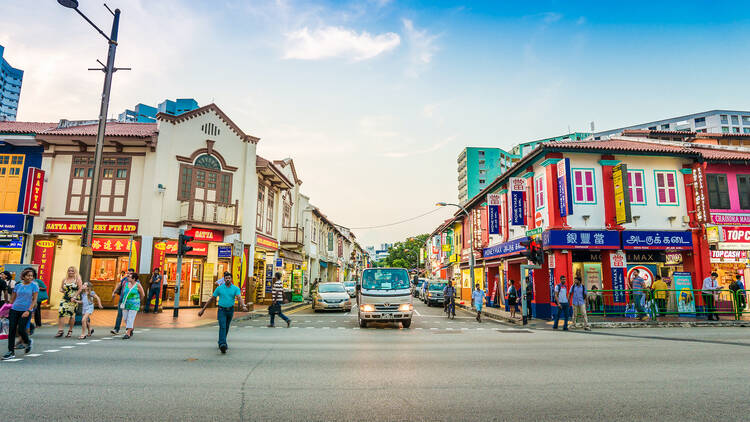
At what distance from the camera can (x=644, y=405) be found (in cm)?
526

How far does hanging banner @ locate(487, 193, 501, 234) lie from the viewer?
2564 centimetres

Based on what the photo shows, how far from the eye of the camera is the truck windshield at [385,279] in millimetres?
16047

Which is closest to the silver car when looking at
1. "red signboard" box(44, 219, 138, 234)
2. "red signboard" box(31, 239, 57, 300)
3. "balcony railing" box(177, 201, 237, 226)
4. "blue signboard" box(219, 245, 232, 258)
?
"blue signboard" box(219, 245, 232, 258)

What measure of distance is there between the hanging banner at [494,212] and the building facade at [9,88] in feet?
555

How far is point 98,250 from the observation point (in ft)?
70.6

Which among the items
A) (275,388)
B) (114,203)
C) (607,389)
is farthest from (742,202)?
(114,203)

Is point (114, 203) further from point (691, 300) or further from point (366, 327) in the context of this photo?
point (691, 300)

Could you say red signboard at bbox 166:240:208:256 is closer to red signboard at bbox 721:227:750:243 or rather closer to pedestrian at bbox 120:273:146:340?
pedestrian at bbox 120:273:146:340

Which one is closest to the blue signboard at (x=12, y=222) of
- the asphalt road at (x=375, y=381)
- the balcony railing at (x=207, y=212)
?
the balcony railing at (x=207, y=212)

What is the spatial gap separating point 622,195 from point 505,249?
23.1ft

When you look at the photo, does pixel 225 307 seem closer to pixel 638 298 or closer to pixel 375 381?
pixel 375 381

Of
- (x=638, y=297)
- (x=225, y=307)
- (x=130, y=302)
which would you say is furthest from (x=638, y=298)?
(x=130, y=302)

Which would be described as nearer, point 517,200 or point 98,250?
point 98,250

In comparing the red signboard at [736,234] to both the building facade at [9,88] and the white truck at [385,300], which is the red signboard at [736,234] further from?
the building facade at [9,88]
